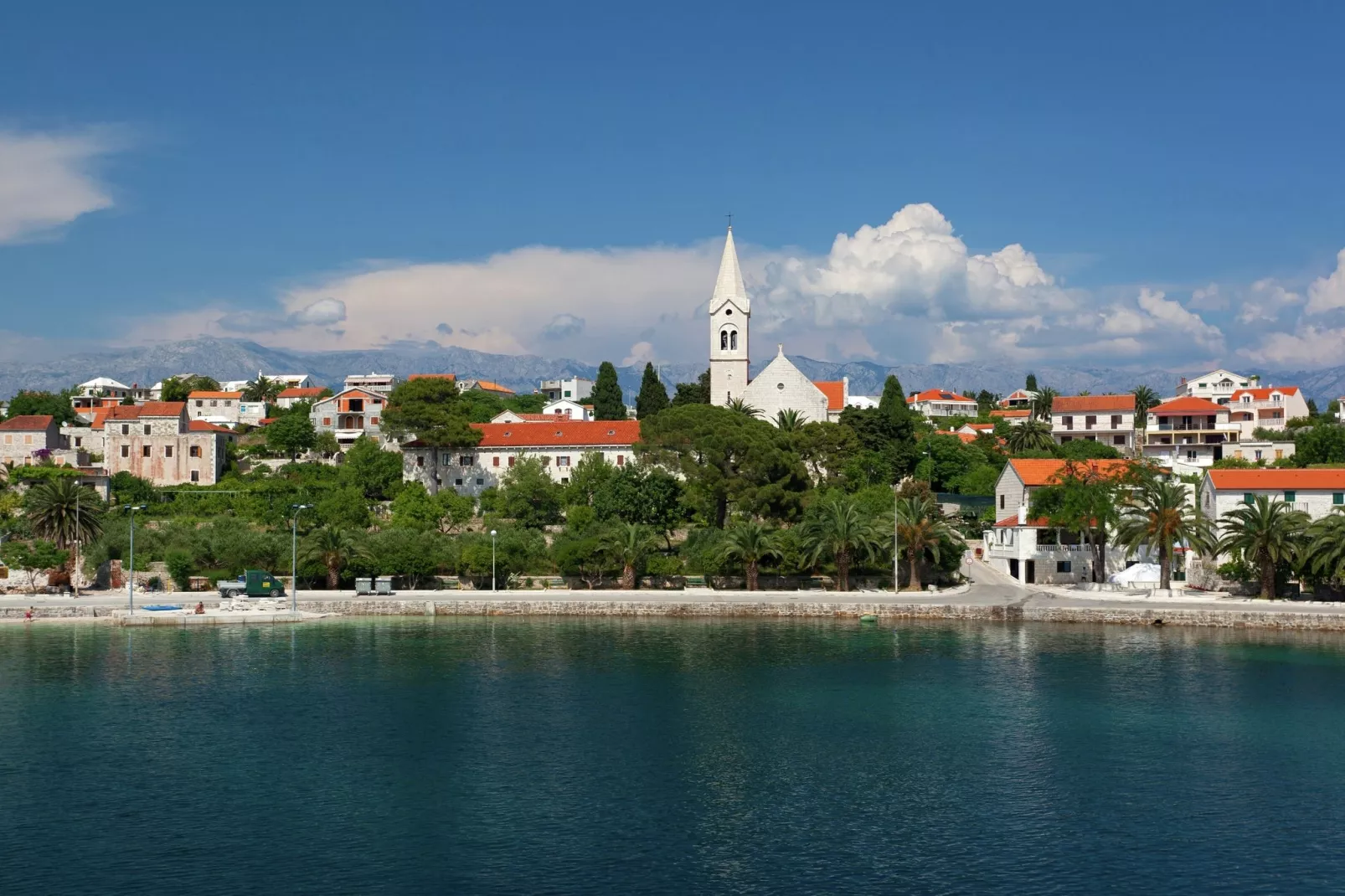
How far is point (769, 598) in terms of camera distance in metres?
65.3

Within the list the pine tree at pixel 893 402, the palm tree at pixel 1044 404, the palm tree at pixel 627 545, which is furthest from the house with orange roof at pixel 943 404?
the palm tree at pixel 627 545

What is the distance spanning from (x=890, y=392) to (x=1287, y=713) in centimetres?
6192

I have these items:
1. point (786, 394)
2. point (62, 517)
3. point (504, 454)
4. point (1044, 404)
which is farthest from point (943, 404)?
point (62, 517)

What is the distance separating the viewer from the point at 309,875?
27.1 metres

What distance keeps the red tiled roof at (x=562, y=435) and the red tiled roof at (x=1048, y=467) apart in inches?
1070

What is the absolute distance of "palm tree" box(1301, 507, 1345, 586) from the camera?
58.9m

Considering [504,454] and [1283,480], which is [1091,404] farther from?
[504,454]

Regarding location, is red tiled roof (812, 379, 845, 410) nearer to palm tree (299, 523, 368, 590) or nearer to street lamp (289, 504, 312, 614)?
palm tree (299, 523, 368, 590)

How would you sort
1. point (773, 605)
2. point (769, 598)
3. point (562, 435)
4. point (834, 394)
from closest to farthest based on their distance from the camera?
point (773, 605)
point (769, 598)
point (562, 435)
point (834, 394)

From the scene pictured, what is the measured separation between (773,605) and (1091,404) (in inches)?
2387

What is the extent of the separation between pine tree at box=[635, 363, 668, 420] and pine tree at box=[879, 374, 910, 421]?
67.7 feet

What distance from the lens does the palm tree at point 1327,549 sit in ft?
193

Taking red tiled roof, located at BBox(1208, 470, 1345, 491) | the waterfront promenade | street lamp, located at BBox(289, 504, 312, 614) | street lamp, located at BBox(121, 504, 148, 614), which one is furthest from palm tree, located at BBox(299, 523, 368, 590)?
red tiled roof, located at BBox(1208, 470, 1345, 491)

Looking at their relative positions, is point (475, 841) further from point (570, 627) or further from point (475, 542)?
point (475, 542)
